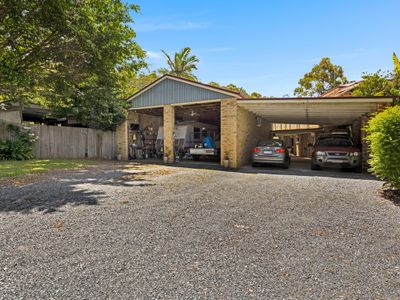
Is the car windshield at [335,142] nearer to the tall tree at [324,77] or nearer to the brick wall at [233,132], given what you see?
the brick wall at [233,132]

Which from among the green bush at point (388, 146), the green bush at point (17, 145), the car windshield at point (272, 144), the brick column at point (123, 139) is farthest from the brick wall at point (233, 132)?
the green bush at point (17, 145)

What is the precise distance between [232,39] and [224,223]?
1185 centimetres

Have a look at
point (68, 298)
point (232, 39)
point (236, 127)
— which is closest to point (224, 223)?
point (68, 298)

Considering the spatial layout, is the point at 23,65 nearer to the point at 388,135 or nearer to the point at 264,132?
the point at 388,135

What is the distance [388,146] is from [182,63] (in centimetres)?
2931

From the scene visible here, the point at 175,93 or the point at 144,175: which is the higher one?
the point at 175,93

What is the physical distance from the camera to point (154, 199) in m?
5.14

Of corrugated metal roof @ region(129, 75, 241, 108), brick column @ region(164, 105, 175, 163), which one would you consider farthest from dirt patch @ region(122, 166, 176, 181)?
corrugated metal roof @ region(129, 75, 241, 108)

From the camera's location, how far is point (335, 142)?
37.1ft

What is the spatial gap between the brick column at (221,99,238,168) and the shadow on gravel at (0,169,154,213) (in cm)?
571

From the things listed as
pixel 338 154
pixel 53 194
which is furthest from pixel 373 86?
pixel 53 194

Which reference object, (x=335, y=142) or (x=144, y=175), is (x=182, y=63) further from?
(x=144, y=175)

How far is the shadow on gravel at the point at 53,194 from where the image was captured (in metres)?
4.54

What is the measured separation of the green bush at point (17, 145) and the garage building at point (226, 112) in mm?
5054
